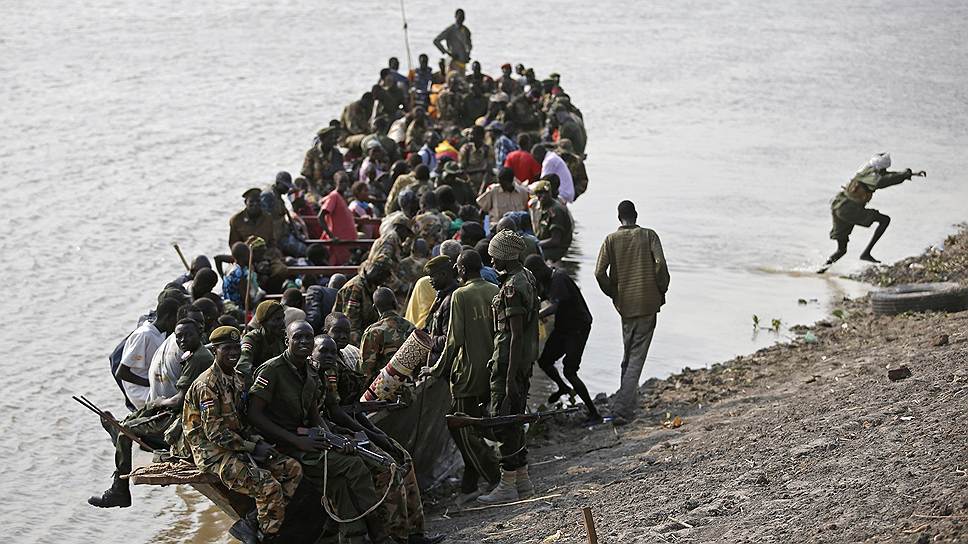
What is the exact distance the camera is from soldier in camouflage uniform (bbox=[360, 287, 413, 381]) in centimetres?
888

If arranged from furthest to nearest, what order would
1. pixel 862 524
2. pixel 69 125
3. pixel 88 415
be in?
1. pixel 69 125
2. pixel 88 415
3. pixel 862 524

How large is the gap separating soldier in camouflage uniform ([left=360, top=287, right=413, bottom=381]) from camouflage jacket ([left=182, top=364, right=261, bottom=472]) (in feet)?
5.09

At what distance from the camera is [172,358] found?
8.81 metres

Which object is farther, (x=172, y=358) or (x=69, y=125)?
(x=69, y=125)

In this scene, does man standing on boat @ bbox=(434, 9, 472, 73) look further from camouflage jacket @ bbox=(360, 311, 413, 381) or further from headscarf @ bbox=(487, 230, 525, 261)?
headscarf @ bbox=(487, 230, 525, 261)

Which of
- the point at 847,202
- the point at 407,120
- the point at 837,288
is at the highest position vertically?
the point at 407,120

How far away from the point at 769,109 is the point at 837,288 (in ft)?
63.2

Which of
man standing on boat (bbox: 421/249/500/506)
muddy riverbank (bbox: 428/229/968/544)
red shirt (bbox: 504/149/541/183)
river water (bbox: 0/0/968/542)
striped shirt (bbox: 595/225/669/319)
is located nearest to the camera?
muddy riverbank (bbox: 428/229/968/544)

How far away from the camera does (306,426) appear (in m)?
7.67

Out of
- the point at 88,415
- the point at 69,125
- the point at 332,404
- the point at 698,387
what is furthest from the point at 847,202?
the point at 69,125

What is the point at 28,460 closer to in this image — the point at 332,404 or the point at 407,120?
the point at 332,404

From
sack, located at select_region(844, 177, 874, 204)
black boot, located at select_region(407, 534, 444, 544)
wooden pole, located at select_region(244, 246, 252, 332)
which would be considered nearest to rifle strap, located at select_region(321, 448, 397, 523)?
black boot, located at select_region(407, 534, 444, 544)

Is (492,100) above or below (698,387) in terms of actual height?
above

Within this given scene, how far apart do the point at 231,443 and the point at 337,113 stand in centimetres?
2508
